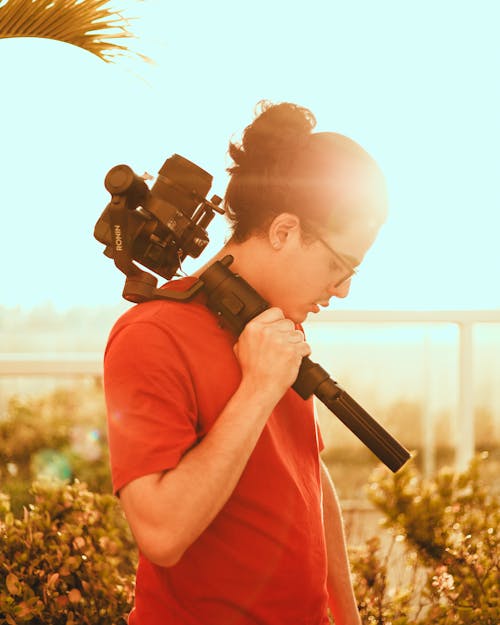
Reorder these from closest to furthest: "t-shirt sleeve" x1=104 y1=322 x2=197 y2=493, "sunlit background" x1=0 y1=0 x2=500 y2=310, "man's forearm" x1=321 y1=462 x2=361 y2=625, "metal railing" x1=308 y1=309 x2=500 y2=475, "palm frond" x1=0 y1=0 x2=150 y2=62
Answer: "t-shirt sleeve" x1=104 y1=322 x2=197 y2=493 → "man's forearm" x1=321 y1=462 x2=361 y2=625 → "palm frond" x1=0 y1=0 x2=150 y2=62 → "metal railing" x1=308 y1=309 x2=500 y2=475 → "sunlit background" x1=0 y1=0 x2=500 y2=310

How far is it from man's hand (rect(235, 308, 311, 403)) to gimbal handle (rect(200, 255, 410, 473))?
3 centimetres

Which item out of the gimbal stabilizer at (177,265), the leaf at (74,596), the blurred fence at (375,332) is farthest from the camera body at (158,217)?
the blurred fence at (375,332)

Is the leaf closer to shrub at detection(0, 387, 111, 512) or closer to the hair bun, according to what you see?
shrub at detection(0, 387, 111, 512)

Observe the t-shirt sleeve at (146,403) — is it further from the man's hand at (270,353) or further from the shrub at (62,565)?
the shrub at (62,565)

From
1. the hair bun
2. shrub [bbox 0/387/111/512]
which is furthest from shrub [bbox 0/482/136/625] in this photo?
the hair bun

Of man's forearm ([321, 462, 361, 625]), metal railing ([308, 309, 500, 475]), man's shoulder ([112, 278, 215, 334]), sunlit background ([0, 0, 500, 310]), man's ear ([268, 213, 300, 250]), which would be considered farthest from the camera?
sunlit background ([0, 0, 500, 310])

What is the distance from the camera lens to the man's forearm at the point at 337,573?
1.72 meters

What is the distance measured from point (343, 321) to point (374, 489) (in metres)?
0.67

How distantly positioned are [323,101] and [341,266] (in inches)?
198

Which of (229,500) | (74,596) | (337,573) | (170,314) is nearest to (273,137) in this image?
(170,314)

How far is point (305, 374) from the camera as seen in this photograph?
1444 millimetres

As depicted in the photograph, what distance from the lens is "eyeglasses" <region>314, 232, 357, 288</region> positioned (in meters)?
1.47

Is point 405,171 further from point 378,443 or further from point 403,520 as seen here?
point 378,443

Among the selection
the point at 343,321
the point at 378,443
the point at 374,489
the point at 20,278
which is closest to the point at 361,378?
the point at 343,321
